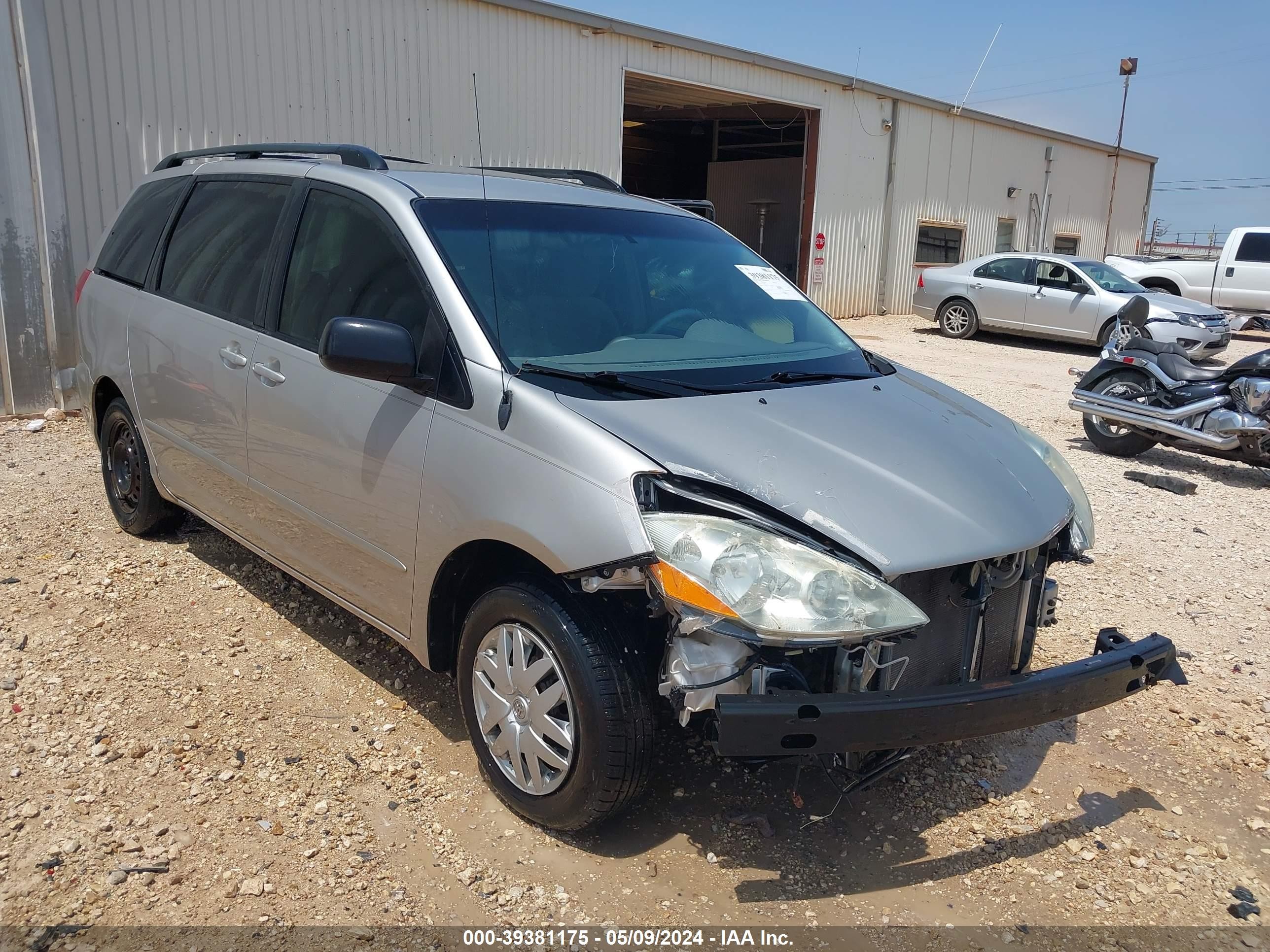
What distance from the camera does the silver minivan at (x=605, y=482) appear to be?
246 centimetres

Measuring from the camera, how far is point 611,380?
293 centimetres

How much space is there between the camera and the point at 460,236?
10.8 ft

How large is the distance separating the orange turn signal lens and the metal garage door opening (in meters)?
18.0

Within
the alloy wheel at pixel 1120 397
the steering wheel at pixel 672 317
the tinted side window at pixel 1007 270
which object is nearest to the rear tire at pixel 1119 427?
the alloy wheel at pixel 1120 397

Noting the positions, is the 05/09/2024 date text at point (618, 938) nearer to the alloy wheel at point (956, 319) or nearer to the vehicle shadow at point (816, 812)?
the vehicle shadow at point (816, 812)

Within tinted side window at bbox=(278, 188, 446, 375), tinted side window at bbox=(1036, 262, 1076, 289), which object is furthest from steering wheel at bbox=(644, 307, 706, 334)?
tinted side window at bbox=(1036, 262, 1076, 289)

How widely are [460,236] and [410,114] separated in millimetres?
8442

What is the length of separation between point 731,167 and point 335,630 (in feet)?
69.4

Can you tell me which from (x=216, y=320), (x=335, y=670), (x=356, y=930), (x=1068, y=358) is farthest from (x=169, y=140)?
(x=1068, y=358)

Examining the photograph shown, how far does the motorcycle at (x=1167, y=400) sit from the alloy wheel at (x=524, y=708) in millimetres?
6488

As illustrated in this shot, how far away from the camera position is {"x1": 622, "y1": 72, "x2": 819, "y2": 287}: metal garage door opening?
70.2 feet

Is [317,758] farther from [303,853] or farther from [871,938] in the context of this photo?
[871,938]

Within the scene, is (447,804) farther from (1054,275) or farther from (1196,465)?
(1054,275)

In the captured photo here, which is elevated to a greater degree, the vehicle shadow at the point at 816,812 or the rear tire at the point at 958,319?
the rear tire at the point at 958,319
